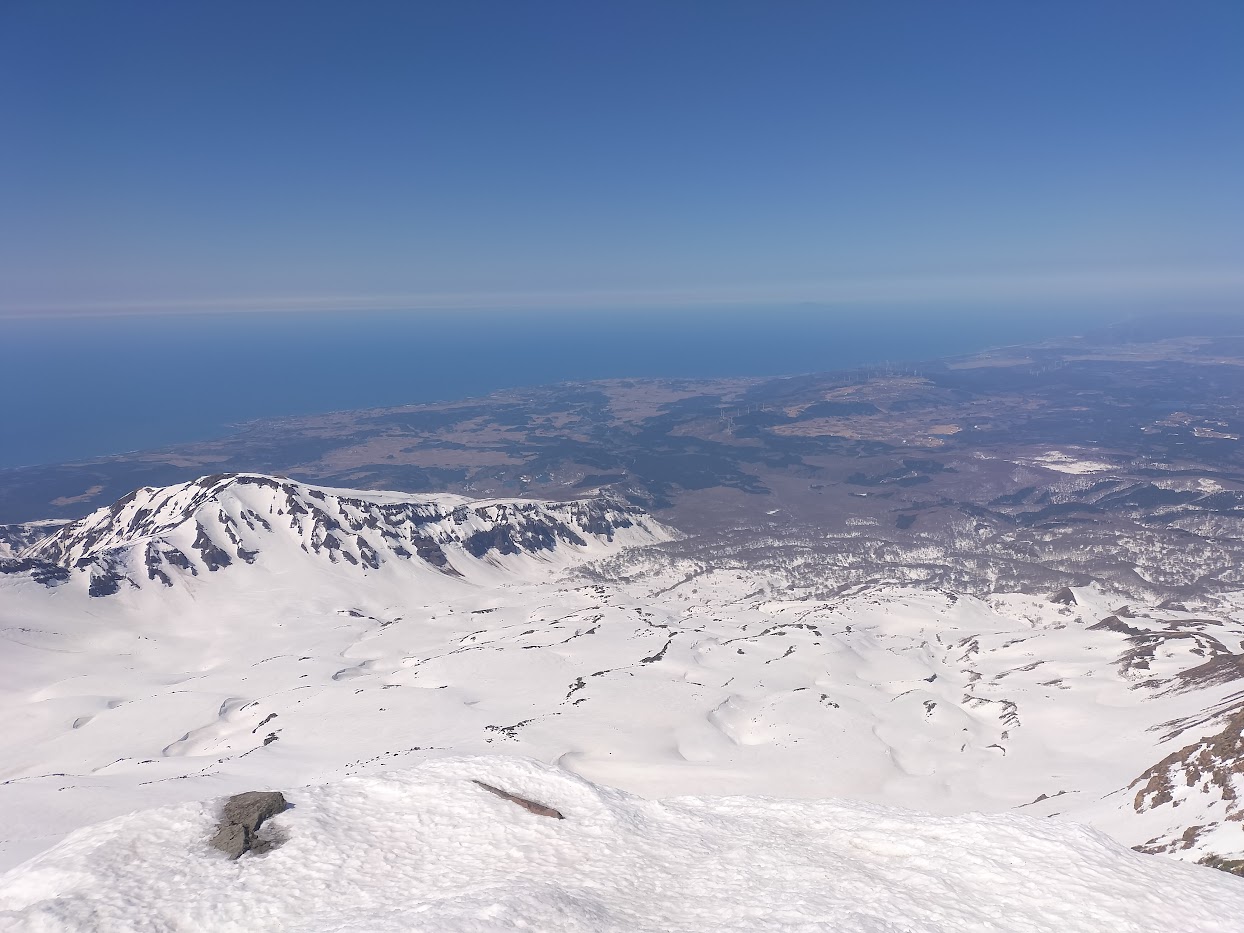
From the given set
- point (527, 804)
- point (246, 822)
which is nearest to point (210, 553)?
point (246, 822)

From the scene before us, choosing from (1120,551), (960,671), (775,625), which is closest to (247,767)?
(775,625)

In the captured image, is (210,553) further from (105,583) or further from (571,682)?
(571,682)


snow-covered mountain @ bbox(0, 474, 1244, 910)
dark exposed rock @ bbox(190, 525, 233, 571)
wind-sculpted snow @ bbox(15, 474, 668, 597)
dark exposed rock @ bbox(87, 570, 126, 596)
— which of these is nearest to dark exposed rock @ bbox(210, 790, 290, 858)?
snow-covered mountain @ bbox(0, 474, 1244, 910)

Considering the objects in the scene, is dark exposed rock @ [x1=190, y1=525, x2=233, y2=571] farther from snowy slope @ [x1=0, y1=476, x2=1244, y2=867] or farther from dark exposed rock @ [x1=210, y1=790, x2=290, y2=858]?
dark exposed rock @ [x1=210, y1=790, x2=290, y2=858]

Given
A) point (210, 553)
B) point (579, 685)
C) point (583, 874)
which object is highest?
point (583, 874)

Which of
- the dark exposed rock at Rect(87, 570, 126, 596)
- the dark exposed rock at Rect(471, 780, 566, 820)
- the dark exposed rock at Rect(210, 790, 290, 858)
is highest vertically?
the dark exposed rock at Rect(210, 790, 290, 858)

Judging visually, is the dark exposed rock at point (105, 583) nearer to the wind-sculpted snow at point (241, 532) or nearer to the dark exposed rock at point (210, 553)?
the wind-sculpted snow at point (241, 532)
